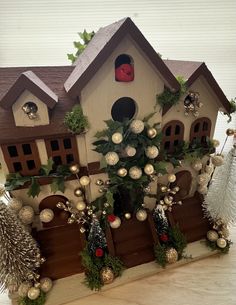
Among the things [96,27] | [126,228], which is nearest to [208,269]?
[126,228]

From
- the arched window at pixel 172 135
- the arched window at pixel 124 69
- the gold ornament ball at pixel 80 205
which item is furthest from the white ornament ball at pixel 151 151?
the gold ornament ball at pixel 80 205

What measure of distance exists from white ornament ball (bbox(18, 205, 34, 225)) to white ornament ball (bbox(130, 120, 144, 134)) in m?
0.57

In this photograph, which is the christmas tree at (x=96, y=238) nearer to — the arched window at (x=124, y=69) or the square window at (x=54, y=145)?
the square window at (x=54, y=145)

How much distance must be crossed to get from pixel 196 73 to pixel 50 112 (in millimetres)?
598

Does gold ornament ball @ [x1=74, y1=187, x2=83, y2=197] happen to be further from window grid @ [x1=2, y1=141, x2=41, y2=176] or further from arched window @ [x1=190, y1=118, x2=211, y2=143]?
arched window @ [x1=190, y1=118, x2=211, y2=143]

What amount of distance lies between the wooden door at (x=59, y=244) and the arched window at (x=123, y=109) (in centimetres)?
46

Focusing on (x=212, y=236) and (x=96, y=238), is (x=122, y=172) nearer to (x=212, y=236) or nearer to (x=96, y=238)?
(x=96, y=238)

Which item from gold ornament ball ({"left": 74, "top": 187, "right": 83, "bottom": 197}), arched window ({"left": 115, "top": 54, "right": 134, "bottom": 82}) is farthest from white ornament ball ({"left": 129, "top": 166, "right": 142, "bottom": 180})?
arched window ({"left": 115, "top": 54, "right": 134, "bottom": 82})

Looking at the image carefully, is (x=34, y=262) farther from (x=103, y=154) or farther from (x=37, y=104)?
(x=37, y=104)

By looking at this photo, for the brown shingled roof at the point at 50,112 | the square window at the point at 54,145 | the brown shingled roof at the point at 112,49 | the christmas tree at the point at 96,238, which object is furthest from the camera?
the christmas tree at the point at 96,238

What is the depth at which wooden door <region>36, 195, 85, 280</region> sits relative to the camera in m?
1.03

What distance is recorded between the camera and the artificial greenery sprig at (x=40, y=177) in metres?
0.93

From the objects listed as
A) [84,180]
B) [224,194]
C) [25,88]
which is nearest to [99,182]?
[84,180]

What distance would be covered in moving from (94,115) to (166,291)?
31.6 inches
